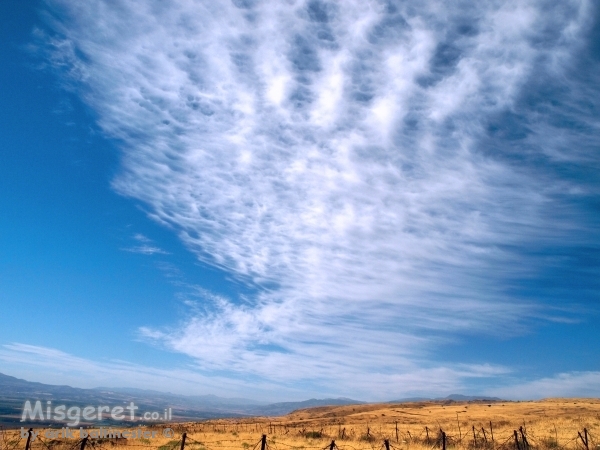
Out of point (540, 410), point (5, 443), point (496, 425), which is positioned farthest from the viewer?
point (540, 410)

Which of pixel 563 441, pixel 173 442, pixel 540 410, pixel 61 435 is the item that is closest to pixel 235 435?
pixel 173 442

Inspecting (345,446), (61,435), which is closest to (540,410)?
(345,446)

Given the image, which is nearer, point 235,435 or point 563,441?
point 563,441

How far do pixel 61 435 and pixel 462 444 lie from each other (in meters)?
36.2

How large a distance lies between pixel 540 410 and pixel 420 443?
46.7 m

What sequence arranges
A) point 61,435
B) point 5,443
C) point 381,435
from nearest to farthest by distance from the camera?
point 5,443 < point 61,435 < point 381,435

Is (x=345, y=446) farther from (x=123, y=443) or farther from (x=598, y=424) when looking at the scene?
(x=598, y=424)

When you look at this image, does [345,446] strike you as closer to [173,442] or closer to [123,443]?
[173,442]

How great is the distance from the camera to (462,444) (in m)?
32.2

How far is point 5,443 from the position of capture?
28.8 metres

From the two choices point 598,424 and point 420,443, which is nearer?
point 420,443

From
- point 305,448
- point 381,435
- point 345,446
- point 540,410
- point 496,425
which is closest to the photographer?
point 305,448

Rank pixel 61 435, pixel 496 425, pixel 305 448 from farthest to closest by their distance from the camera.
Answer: pixel 496 425
pixel 61 435
pixel 305 448

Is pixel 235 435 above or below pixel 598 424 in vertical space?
below
